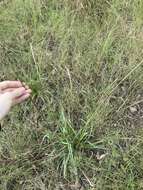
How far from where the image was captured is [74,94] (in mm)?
2252

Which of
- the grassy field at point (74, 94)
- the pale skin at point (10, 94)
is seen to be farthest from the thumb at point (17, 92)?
the grassy field at point (74, 94)

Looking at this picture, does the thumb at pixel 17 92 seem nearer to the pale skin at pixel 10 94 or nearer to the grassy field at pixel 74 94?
the pale skin at pixel 10 94

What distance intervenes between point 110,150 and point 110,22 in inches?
34.4

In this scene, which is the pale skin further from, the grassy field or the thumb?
the grassy field

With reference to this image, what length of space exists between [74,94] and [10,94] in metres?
0.44

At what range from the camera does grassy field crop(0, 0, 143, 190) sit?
2.06 metres

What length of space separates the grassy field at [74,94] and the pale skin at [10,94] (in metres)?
0.21

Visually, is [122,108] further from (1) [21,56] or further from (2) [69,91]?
(1) [21,56]

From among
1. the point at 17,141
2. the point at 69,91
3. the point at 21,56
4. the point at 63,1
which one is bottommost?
the point at 17,141

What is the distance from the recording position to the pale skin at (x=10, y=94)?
6.27 feet

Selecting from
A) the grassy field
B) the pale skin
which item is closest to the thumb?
the pale skin

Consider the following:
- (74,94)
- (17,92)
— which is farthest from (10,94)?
(74,94)

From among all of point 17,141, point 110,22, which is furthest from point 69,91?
point 110,22

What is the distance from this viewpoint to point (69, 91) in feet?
7.36
